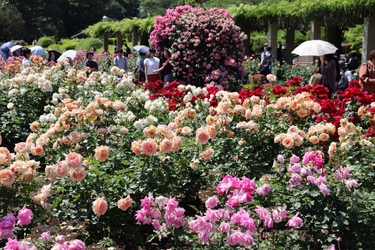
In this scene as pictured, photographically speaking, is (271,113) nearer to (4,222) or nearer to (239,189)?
(239,189)

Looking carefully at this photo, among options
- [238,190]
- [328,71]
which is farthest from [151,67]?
[238,190]

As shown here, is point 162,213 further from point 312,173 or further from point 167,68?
point 167,68

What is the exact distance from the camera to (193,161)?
12.3 ft

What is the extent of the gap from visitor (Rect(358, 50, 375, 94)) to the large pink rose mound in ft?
9.24

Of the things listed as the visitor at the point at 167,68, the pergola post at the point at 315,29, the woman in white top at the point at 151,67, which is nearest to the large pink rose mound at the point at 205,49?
the visitor at the point at 167,68

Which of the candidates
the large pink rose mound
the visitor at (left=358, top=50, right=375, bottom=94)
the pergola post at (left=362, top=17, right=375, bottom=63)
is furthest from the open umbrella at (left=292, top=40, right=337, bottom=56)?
the visitor at (left=358, top=50, right=375, bottom=94)

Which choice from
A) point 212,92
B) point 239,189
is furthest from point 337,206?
point 212,92

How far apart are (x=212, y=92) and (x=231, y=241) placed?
3112mm

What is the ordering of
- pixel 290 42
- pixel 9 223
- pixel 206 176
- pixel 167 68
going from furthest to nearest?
1. pixel 290 42
2. pixel 167 68
3. pixel 206 176
4. pixel 9 223

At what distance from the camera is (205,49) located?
9742 millimetres

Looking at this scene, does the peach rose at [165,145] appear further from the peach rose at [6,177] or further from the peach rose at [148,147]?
the peach rose at [6,177]

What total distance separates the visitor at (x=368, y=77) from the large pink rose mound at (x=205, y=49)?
9.24 ft

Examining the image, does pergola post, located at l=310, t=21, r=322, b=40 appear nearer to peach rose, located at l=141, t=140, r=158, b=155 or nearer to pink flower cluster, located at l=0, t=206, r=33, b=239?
peach rose, located at l=141, t=140, r=158, b=155

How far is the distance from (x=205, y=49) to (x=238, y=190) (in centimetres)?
731
